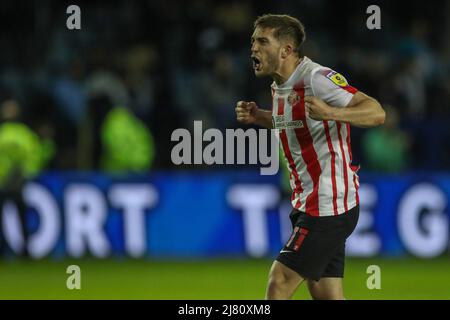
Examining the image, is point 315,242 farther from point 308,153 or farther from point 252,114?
point 252,114

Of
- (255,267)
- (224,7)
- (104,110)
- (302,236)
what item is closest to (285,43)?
(302,236)

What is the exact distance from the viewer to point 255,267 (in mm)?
12164

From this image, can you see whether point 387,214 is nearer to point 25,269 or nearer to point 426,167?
point 426,167

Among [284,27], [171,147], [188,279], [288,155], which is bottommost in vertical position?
[188,279]

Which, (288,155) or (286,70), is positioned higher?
(286,70)

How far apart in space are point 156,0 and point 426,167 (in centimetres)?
486

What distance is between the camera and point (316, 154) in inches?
256

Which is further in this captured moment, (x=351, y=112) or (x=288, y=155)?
(x=288, y=155)

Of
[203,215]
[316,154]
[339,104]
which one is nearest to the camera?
[339,104]

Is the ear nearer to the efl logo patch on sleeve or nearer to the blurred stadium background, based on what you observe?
the efl logo patch on sleeve

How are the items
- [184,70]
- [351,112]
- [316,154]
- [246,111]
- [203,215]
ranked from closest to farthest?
[351,112] → [316,154] → [246,111] → [203,215] → [184,70]

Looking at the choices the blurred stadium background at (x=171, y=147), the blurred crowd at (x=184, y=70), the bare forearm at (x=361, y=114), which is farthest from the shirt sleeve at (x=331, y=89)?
the blurred crowd at (x=184, y=70)

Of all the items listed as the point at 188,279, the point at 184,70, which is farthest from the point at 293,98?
the point at 184,70

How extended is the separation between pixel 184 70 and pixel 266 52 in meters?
8.81
